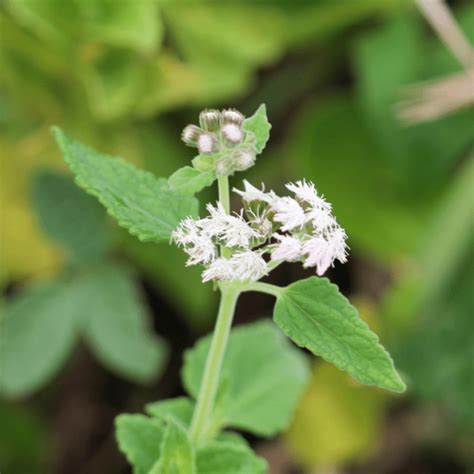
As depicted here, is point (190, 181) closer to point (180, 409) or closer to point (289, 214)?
point (289, 214)

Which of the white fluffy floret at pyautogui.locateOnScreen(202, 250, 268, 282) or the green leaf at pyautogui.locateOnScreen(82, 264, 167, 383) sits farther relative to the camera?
the green leaf at pyautogui.locateOnScreen(82, 264, 167, 383)

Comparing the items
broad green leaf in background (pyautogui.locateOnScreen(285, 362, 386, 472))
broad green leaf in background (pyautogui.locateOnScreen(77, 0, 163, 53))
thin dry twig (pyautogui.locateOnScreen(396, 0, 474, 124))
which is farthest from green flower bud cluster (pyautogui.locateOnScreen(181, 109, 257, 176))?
broad green leaf in background (pyautogui.locateOnScreen(285, 362, 386, 472))

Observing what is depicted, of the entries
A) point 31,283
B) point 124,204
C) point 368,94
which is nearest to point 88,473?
point 31,283

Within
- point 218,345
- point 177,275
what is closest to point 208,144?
point 218,345

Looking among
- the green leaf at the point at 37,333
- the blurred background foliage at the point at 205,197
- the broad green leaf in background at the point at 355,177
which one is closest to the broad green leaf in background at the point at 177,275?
the blurred background foliage at the point at 205,197

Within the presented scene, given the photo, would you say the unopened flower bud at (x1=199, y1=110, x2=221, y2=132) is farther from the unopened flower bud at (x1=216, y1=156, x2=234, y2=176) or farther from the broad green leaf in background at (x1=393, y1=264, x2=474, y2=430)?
the broad green leaf in background at (x1=393, y1=264, x2=474, y2=430)

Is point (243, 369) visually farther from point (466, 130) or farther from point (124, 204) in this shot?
point (466, 130)
